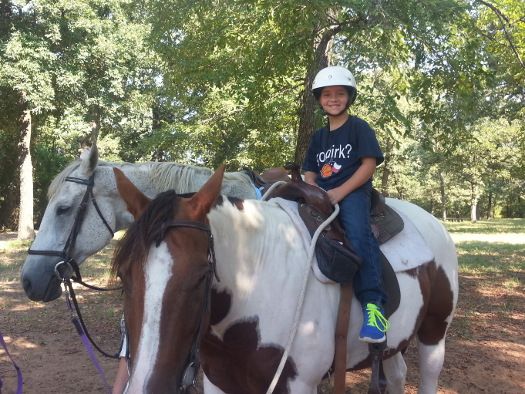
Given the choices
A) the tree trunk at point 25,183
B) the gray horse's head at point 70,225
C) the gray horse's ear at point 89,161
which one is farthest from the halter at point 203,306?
the tree trunk at point 25,183

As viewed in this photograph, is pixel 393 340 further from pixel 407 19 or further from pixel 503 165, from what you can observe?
pixel 503 165

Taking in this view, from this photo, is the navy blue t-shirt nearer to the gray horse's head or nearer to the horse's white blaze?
the horse's white blaze

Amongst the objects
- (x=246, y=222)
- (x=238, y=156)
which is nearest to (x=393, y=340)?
(x=246, y=222)

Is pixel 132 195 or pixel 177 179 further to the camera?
pixel 177 179

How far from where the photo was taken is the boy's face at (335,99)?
2.95 metres

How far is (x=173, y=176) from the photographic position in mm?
4004

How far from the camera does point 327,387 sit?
4.55 m

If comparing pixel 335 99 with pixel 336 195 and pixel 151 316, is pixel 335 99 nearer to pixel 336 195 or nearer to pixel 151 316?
pixel 336 195

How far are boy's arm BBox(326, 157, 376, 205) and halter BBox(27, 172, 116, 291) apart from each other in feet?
6.33

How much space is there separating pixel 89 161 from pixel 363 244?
257 centimetres

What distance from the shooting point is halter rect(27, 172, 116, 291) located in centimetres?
361

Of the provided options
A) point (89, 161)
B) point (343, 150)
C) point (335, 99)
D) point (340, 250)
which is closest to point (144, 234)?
point (340, 250)

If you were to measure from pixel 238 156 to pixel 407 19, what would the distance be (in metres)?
9.03

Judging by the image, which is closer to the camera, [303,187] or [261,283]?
[261,283]
